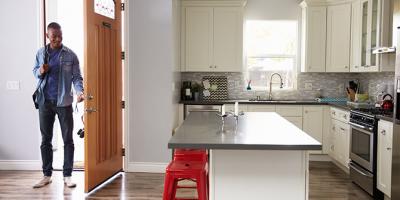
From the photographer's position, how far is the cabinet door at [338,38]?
18.4ft

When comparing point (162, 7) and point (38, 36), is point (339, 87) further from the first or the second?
point (38, 36)

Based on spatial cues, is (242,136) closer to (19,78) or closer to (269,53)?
(19,78)

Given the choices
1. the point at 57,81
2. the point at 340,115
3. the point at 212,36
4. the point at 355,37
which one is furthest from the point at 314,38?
the point at 57,81

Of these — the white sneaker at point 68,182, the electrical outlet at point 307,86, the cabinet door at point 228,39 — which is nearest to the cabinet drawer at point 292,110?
the electrical outlet at point 307,86

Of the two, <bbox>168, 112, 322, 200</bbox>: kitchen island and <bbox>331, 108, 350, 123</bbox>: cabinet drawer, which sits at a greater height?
<bbox>331, 108, 350, 123</bbox>: cabinet drawer

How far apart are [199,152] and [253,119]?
56 centimetres

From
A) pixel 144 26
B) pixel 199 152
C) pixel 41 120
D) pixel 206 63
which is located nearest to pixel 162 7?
pixel 144 26

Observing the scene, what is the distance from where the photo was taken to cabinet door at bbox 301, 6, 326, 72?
5824 millimetres

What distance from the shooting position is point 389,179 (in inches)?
143

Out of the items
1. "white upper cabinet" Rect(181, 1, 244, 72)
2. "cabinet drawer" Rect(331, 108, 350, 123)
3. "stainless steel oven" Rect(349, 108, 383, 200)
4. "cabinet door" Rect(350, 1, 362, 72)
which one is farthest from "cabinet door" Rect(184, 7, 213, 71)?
"stainless steel oven" Rect(349, 108, 383, 200)

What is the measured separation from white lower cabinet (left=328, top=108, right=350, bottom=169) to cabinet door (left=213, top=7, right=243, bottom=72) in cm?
164

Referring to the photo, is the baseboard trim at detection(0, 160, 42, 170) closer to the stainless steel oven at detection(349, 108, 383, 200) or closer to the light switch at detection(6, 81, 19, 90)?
the light switch at detection(6, 81, 19, 90)

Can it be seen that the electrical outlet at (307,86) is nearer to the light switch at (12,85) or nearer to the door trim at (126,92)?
the door trim at (126,92)

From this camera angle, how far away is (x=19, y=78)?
5121 mm
